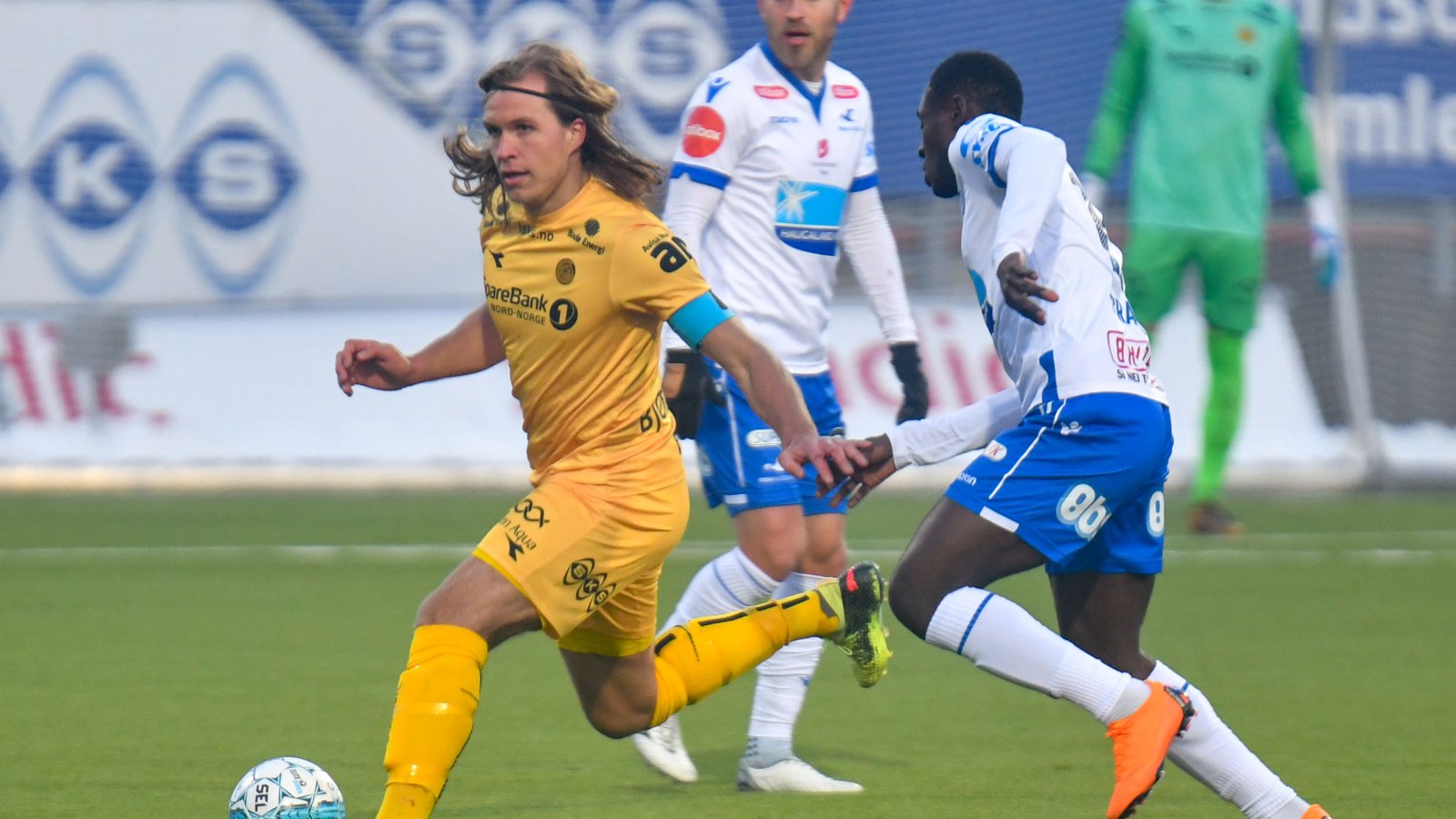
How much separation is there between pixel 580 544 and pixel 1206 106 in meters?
6.79

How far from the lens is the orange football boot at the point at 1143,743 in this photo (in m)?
4.12

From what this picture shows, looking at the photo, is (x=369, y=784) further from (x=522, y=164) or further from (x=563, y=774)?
(x=522, y=164)

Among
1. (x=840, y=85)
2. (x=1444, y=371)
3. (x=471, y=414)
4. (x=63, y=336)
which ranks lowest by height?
(x=1444, y=371)

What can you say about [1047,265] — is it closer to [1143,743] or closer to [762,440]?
[1143,743]

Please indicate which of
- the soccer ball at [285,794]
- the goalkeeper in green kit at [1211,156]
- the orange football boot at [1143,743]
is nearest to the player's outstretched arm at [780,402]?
the orange football boot at [1143,743]

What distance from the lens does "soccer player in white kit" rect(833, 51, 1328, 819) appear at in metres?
4.32

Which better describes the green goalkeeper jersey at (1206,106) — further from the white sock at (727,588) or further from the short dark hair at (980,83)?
the short dark hair at (980,83)

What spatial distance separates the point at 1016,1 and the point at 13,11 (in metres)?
6.44

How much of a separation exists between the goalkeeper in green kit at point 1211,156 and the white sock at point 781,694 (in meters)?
4.58

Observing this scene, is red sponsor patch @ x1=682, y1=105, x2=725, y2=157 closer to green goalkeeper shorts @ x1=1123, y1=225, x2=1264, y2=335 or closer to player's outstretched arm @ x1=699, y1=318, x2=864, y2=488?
player's outstretched arm @ x1=699, y1=318, x2=864, y2=488

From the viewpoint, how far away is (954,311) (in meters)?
12.5

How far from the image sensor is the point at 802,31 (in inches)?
232

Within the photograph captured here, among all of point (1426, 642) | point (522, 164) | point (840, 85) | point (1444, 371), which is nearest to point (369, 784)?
point (522, 164)

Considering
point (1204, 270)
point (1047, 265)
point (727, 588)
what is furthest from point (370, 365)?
point (1204, 270)
